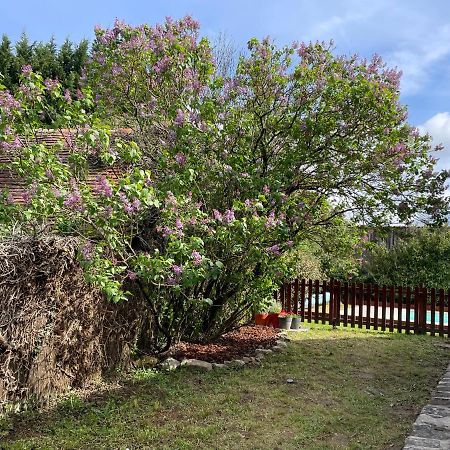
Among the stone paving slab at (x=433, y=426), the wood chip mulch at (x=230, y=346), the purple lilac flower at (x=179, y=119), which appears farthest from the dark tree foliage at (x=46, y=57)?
the stone paving slab at (x=433, y=426)

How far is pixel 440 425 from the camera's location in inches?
154

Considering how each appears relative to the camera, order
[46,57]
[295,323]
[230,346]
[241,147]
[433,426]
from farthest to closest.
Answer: [46,57], [295,323], [230,346], [241,147], [433,426]

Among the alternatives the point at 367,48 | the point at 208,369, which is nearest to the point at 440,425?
the point at 208,369

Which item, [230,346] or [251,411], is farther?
[230,346]

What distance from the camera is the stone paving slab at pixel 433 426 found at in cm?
346

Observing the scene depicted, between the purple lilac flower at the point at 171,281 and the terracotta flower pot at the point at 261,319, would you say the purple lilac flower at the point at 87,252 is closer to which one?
the purple lilac flower at the point at 171,281

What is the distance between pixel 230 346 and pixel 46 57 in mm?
15058

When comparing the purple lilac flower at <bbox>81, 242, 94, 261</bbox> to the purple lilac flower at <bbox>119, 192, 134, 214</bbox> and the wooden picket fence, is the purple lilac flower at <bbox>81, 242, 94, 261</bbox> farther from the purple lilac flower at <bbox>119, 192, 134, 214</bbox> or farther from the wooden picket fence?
the wooden picket fence

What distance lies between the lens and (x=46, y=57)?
17.3 metres

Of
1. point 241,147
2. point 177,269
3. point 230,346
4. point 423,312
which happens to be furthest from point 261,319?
point 177,269

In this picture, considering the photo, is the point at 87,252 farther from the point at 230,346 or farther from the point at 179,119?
the point at 230,346

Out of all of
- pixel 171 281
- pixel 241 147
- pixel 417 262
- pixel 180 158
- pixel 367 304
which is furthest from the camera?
pixel 417 262

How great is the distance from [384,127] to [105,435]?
491 centimetres

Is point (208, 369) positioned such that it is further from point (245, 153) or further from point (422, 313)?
point (422, 313)
